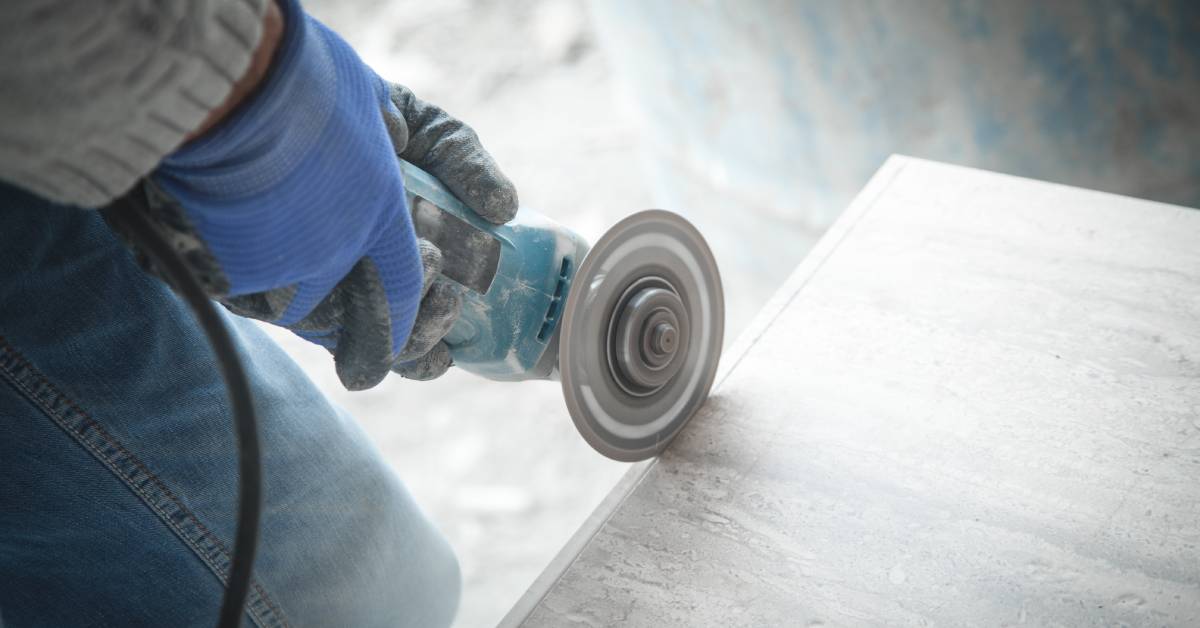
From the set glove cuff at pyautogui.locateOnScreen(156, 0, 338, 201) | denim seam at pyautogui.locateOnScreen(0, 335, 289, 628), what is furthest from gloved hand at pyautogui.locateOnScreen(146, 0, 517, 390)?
denim seam at pyautogui.locateOnScreen(0, 335, 289, 628)

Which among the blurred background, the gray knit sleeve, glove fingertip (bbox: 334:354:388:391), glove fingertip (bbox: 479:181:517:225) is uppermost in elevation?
the gray knit sleeve

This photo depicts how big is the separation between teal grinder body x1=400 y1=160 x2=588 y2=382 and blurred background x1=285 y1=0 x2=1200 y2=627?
1276mm

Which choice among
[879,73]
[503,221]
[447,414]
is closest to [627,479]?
[503,221]

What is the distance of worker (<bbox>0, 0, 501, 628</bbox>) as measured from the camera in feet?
2.29

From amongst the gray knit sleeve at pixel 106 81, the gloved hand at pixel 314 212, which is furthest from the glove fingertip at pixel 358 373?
the gray knit sleeve at pixel 106 81

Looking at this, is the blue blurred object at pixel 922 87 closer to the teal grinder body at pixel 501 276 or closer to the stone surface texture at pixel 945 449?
the stone surface texture at pixel 945 449

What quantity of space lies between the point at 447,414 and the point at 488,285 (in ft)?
6.87

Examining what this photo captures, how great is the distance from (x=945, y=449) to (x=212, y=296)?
2.90ft

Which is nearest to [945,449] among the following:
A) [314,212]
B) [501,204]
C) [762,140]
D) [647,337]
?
[647,337]

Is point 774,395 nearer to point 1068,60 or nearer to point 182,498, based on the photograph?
point 182,498

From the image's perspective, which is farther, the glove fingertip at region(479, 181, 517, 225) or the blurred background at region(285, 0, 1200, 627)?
the blurred background at region(285, 0, 1200, 627)

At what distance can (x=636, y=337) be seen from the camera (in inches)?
47.8

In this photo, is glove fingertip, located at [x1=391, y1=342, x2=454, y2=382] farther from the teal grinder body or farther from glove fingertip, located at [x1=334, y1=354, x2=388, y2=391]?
glove fingertip, located at [x1=334, y1=354, x2=388, y2=391]

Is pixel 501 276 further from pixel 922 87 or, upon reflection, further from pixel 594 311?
pixel 922 87
